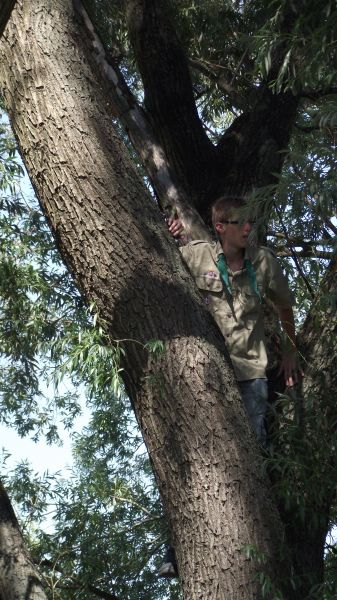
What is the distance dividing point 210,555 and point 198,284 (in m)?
1.16

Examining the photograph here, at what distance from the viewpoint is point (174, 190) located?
175 inches

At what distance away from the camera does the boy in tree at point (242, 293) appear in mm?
3723

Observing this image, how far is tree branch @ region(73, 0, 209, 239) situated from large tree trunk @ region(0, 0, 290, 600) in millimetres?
1005

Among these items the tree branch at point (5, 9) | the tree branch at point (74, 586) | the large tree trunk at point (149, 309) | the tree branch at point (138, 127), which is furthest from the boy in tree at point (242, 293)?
the tree branch at point (5, 9)

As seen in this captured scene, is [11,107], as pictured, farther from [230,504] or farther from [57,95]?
[230,504]

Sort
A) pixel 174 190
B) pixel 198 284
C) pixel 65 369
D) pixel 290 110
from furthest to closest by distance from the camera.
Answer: pixel 290 110 < pixel 174 190 < pixel 198 284 < pixel 65 369

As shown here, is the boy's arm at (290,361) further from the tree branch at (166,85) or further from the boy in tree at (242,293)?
the tree branch at (166,85)

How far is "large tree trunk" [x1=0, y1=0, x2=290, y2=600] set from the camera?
305 centimetres

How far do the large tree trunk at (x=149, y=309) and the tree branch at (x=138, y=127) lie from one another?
3.30 feet

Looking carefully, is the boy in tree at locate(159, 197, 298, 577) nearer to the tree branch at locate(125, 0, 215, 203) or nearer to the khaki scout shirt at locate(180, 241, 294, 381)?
the khaki scout shirt at locate(180, 241, 294, 381)

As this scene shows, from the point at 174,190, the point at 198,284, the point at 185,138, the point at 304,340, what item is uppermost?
the point at 185,138

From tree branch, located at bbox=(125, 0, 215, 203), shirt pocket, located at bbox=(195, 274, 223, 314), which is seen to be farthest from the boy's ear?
tree branch, located at bbox=(125, 0, 215, 203)

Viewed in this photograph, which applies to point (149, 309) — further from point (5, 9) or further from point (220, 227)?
point (5, 9)

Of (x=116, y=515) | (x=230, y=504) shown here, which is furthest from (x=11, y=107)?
(x=116, y=515)
